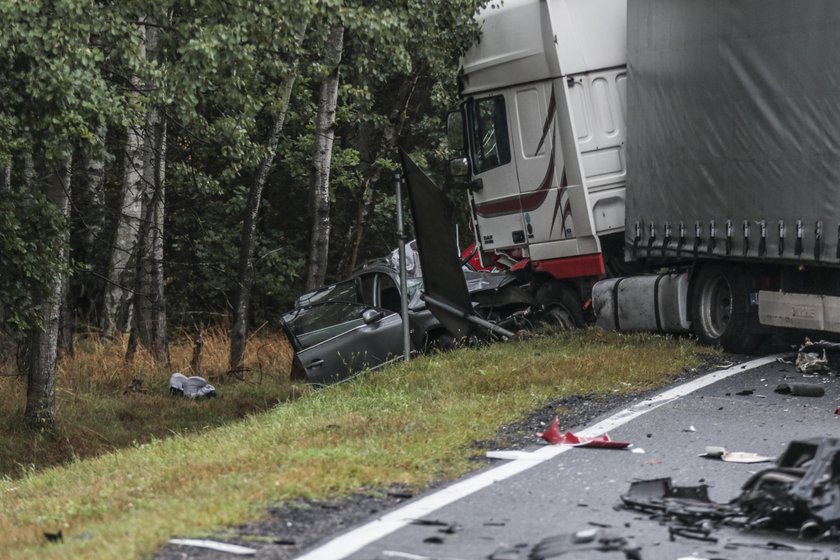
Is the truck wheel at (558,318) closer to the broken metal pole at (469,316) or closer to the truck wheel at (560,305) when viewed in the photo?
the truck wheel at (560,305)

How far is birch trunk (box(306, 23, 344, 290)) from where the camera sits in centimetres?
1877

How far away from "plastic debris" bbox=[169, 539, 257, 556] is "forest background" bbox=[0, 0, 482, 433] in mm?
5975

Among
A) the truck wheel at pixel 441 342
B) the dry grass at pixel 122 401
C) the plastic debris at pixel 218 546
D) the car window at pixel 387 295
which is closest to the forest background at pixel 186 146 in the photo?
the dry grass at pixel 122 401

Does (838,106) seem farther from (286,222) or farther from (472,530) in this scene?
(286,222)

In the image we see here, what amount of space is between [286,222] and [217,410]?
14.9 m

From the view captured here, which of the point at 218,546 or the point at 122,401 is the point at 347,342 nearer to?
the point at 122,401

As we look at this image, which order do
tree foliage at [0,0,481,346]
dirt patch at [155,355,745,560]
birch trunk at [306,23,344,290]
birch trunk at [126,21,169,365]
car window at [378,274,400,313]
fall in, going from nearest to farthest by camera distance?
dirt patch at [155,355,745,560]
tree foliage at [0,0,481,346]
car window at [378,274,400,313]
birch trunk at [306,23,344,290]
birch trunk at [126,21,169,365]

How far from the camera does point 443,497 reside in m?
6.48

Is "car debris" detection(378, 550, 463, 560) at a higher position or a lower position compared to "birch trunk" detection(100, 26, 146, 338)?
lower

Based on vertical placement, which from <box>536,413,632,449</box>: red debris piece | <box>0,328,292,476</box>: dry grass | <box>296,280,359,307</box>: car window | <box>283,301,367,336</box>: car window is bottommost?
<box>0,328,292,476</box>: dry grass

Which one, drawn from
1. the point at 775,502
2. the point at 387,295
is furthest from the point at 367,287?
the point at 775,502

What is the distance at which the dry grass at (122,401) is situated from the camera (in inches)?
567

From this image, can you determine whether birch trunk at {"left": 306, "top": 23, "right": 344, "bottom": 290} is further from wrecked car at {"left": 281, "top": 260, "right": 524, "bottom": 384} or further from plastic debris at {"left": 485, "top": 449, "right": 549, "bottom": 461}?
plastic debris at {"left": 485, "top": 449, "right": 549, "bottom": 461}

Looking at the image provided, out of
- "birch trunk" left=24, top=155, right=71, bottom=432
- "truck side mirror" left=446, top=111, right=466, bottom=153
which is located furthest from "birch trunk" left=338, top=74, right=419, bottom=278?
"birch trunk" left=24, top=155, right=71, bottom=432
